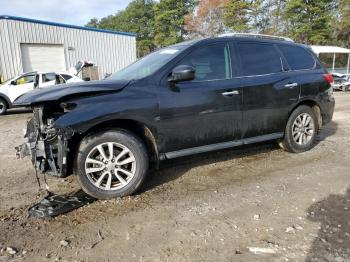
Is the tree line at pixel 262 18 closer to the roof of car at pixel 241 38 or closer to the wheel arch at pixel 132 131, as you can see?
the roof of car at pixel 241 38

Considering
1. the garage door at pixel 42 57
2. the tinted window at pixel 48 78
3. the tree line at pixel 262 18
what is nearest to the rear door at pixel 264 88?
the tinted window at pixel 48 78

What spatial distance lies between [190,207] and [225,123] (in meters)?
1.36

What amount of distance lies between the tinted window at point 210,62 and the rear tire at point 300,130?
4.92 feet

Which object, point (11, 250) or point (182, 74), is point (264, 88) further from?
point (11, 250)

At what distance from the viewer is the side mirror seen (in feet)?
12.5

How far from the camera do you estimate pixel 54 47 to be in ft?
65.7

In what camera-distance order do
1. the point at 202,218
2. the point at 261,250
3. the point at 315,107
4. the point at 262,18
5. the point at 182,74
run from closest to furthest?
the point at 261,250 → the point at 202,218 → the point at 182,74 → the point at 315,107 → the point at 262,18

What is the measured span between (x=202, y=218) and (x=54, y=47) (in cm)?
1944

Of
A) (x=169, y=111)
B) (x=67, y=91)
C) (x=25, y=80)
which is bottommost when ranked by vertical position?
(x=169, y=111)

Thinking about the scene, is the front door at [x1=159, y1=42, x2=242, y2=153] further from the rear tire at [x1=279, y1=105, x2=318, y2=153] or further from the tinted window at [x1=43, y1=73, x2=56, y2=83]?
the tinted window at [x1=43, y1=73, x2=56, y2=83]

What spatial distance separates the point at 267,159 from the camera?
514 centimetres

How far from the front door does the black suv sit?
1 cm

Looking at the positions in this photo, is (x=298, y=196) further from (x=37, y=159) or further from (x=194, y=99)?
(x=37, y=159)

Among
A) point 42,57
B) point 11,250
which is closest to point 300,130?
point 11,250
